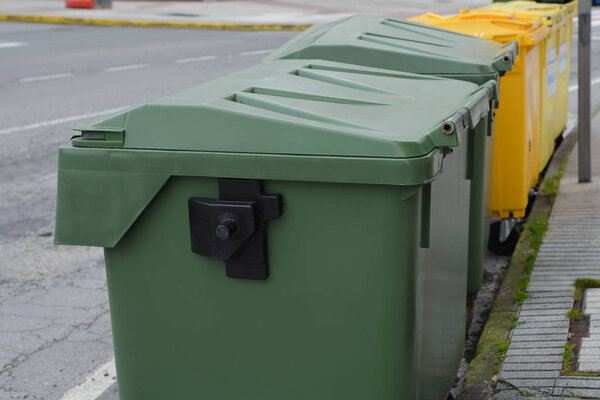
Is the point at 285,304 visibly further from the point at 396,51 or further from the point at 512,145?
the point at 512,145

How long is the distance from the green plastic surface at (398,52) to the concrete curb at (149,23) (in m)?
15.7

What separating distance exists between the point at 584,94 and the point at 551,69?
17.1 inches

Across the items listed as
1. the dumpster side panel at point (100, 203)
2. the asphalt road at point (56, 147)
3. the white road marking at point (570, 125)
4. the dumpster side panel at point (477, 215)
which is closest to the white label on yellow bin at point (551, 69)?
the white road marking at point (570, 125)

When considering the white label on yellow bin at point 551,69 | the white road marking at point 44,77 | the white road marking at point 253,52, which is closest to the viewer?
the white label on yellow bin at point 551,69

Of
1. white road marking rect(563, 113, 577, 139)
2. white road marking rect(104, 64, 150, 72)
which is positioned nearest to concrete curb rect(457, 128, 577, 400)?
white road marking rect(563, 113, 577, 139)

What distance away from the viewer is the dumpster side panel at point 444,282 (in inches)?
104

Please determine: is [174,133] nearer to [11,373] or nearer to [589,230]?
[11,373]

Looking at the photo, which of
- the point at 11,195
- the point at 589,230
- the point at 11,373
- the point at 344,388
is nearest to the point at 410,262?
the point at 344,388

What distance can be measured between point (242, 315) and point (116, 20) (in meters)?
19.6

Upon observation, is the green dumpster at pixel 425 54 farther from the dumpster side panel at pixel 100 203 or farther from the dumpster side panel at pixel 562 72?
the dumpster side panel at pixel 562 72

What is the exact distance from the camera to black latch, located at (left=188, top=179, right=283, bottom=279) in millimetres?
2344

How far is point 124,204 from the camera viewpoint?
2451 mm

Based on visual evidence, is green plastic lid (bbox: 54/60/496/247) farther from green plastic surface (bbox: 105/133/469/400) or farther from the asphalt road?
the asphalt road

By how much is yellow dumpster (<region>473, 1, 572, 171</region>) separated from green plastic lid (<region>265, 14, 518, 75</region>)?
75.4 inches
